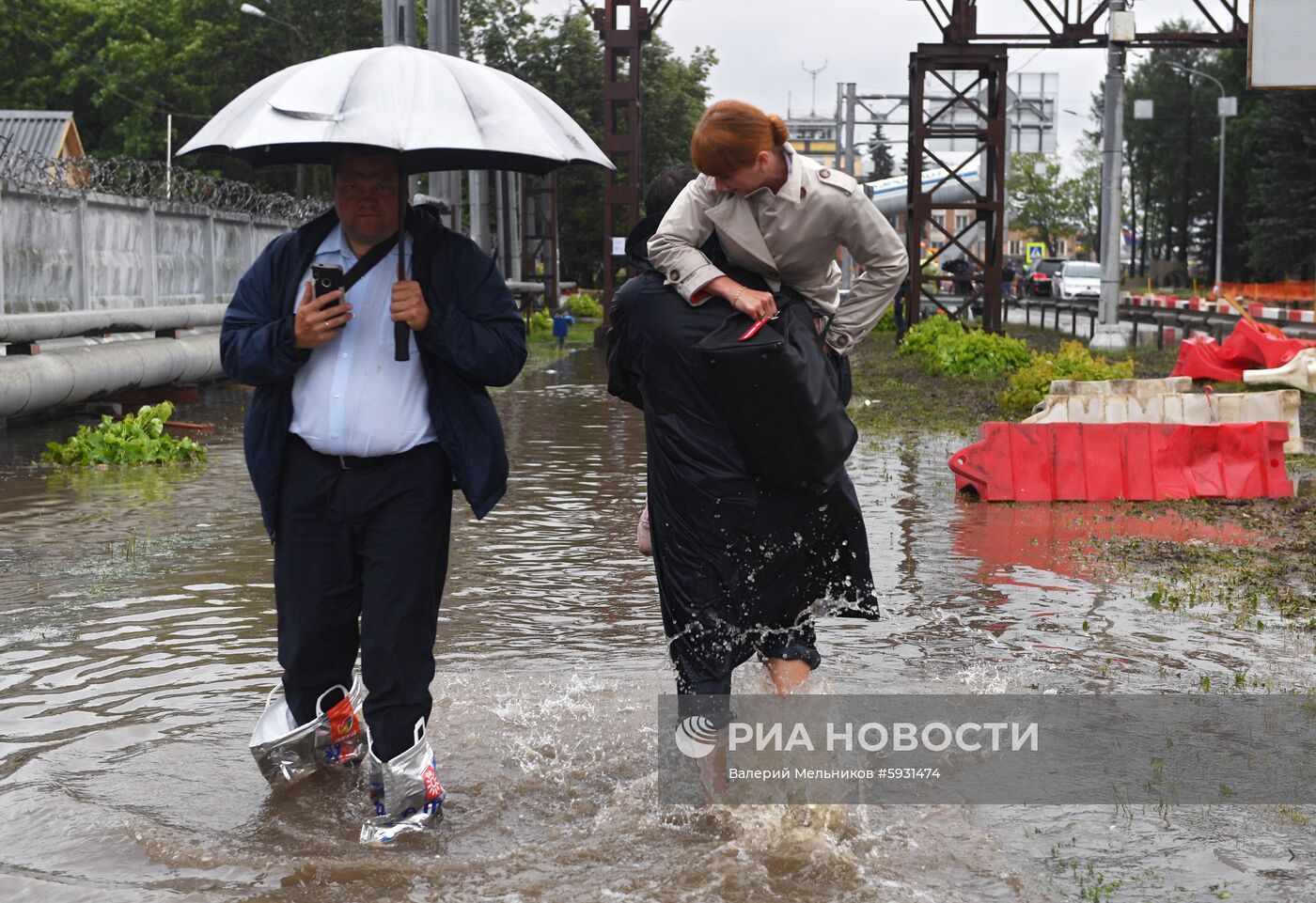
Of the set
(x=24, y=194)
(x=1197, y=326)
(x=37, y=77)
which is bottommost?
(x=1197, y=326)

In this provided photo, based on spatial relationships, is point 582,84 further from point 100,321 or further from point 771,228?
point 771,228

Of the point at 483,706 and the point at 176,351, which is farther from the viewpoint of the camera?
the point at 176,351

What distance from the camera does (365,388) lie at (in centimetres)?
433

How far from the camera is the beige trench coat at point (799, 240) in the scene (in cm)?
436

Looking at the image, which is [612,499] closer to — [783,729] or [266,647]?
[266,647]

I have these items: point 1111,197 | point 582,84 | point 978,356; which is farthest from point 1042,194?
point 978,356

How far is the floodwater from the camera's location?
416cm

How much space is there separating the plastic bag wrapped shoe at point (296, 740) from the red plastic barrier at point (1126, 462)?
630 cm

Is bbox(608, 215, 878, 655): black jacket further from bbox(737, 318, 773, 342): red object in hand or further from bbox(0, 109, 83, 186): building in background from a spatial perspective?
bbox(0, 109, 83, 186): building in background

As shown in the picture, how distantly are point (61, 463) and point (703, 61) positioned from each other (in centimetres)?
6116

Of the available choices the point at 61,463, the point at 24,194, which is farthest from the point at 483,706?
the point at 24,194

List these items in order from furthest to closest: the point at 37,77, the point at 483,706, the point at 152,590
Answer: the point at 37,77, the point at 152,590, the point at 483,706

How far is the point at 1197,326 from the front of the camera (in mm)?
30703

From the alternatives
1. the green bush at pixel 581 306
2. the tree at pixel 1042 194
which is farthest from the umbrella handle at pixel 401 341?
the tree at pixel 1042 194
